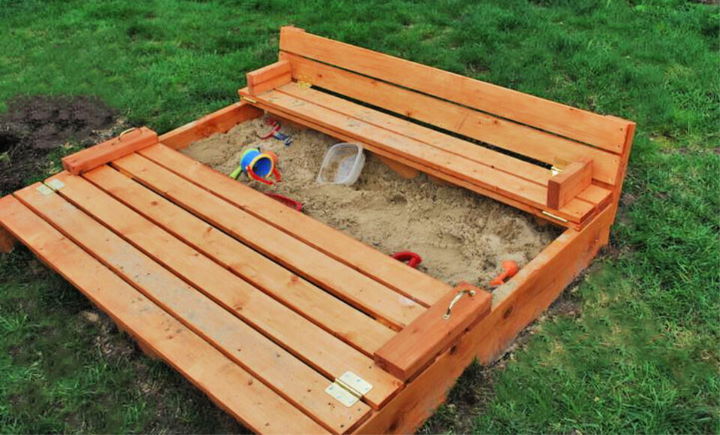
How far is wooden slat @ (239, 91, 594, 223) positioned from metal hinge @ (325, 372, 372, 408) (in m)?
1.29

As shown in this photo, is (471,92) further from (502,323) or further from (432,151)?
(502,323)

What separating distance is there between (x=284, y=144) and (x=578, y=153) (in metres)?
1.76

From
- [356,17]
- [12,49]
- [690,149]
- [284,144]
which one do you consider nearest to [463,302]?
[284,144]

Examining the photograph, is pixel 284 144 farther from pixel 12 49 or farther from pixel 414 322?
pixel 12 49

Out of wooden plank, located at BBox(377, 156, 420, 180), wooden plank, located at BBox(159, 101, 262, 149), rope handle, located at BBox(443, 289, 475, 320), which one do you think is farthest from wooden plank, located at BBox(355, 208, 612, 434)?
wooden plank, located at BBox(159, 101, 262, 149)

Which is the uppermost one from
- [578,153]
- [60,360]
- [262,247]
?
[578,153]

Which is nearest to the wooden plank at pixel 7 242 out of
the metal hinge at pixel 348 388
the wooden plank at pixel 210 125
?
the wooden plank at pixel 210 125

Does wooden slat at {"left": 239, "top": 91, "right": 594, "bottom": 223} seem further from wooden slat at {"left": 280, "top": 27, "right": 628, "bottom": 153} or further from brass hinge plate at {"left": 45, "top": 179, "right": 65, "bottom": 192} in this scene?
brass hinge plate at {"left": 45, "top": 179, "right": 65, "bottom": 192}

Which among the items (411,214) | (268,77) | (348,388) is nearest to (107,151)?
(268,77)

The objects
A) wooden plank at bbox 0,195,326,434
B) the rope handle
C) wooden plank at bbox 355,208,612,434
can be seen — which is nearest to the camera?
wooden plank at bbox 0,195,326,434

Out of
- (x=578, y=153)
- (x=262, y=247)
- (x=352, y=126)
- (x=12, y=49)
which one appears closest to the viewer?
(x=262, y=247)

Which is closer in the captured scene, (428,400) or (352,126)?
(428,400)

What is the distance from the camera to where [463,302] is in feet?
8.66

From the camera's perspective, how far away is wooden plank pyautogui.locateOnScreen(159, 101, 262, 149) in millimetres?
4195
